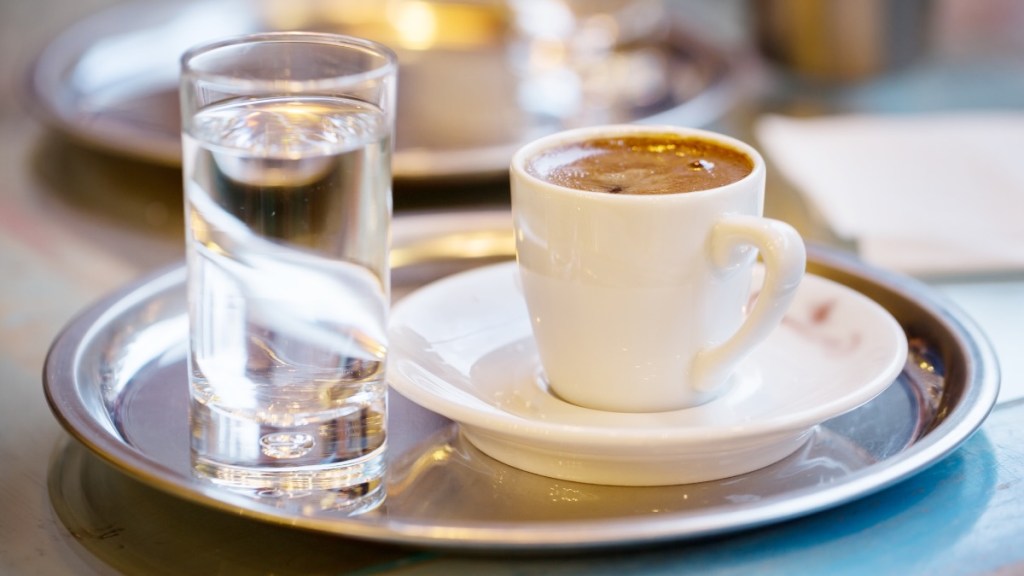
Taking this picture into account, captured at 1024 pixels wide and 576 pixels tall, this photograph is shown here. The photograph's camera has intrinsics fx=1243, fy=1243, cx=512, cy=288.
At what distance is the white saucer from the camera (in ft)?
1.27

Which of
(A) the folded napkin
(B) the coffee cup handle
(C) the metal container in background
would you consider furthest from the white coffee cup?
(C) the metal container in background

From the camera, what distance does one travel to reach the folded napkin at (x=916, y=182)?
64 centimetres

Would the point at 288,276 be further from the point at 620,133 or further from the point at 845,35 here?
the point at 845,35

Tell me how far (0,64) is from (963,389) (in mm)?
906

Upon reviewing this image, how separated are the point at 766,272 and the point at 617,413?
0.24 ft

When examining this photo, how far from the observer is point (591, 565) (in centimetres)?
37

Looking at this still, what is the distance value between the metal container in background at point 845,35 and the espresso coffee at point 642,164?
0.54 m

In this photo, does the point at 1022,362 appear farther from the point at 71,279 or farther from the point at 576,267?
the point at 71,279

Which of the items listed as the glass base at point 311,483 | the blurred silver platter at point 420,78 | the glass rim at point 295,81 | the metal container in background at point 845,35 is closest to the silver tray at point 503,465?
the glass base at point 311,483

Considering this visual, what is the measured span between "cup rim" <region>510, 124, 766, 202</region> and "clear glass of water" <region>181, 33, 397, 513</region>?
2.1 inches

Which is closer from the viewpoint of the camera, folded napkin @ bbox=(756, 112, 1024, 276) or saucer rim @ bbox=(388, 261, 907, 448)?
saucer rim @ bbox=(388, 261, 907, 448)

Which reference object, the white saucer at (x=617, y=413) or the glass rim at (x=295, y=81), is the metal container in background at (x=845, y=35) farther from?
the glass rim at (x=295, y=81)

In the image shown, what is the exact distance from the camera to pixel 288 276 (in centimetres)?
41

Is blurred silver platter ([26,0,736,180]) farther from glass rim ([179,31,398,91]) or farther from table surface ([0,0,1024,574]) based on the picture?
glass rim ([179,31,398,91])
